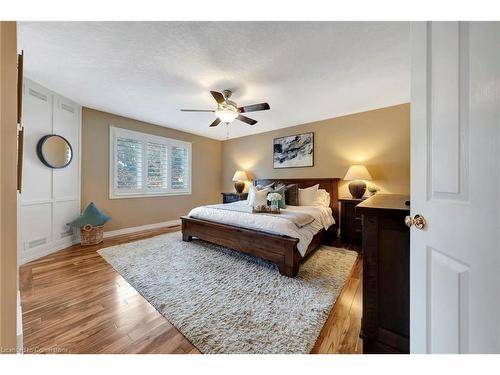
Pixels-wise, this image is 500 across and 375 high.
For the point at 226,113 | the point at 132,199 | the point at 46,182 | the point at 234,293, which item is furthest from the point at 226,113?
the point at 132,199

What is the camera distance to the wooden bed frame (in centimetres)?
216

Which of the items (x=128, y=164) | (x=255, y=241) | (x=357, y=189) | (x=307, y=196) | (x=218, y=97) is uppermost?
(x=218, y=97)

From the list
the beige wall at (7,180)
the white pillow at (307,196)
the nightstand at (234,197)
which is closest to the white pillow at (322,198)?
the white pillow at (307,196)

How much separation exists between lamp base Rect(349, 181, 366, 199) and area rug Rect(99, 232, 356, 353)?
105 centimetres

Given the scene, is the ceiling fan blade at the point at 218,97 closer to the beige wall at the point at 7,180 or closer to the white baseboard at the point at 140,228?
the beige wall at the point at 7,180

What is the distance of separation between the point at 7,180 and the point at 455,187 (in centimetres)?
158

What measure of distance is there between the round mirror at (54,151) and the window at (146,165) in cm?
74

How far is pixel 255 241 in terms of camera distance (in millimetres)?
2439

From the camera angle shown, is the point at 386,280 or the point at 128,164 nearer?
the point at 386,280

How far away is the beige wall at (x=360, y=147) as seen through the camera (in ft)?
10.4

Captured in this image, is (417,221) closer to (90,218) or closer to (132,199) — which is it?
(90,218)

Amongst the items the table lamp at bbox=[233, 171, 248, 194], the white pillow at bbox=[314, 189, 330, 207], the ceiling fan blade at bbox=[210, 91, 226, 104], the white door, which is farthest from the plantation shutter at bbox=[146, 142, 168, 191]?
the white door
